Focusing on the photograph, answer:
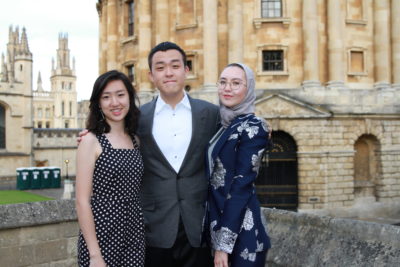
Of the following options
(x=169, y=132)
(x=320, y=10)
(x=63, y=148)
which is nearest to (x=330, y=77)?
(x=320, y=10)

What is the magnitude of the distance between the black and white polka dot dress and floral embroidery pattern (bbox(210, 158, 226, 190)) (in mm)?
576

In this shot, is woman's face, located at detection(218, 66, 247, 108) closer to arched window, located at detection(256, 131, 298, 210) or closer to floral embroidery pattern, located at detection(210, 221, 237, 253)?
floral embroidery pattern, located at detection(210, 221, 237, 253)

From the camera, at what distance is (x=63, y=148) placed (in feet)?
158

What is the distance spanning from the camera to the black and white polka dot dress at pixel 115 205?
3.16 meters

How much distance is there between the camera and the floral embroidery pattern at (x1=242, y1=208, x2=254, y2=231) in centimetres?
324

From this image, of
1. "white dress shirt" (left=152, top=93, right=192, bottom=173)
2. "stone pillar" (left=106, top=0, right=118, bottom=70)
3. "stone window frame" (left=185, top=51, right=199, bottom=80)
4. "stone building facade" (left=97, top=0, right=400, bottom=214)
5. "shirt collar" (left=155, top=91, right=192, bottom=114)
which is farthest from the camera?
"stone pillar" (left=106, top=0, right=118, bottom=70)

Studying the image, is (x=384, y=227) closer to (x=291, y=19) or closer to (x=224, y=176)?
(x=224, y=176)

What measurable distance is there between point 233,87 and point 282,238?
2.80 m

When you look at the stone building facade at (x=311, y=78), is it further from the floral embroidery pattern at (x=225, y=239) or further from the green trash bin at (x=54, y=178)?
the floral embroidery pattern at (x=225, y=239)

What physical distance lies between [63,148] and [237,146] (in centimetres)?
4747

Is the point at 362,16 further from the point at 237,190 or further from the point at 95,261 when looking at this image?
the point at 95,261

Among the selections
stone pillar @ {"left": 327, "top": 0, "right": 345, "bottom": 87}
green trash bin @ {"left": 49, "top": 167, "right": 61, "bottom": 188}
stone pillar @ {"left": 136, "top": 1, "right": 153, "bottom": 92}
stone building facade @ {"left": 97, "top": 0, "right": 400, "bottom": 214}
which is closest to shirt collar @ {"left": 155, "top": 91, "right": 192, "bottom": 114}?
stone building facade @ {"left": 97, "top": 0, "right": 400, "bottom": 214}

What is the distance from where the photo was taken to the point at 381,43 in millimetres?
23359

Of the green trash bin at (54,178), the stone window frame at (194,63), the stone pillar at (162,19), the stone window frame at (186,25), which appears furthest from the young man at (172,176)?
the green trash bin at (54,178)
